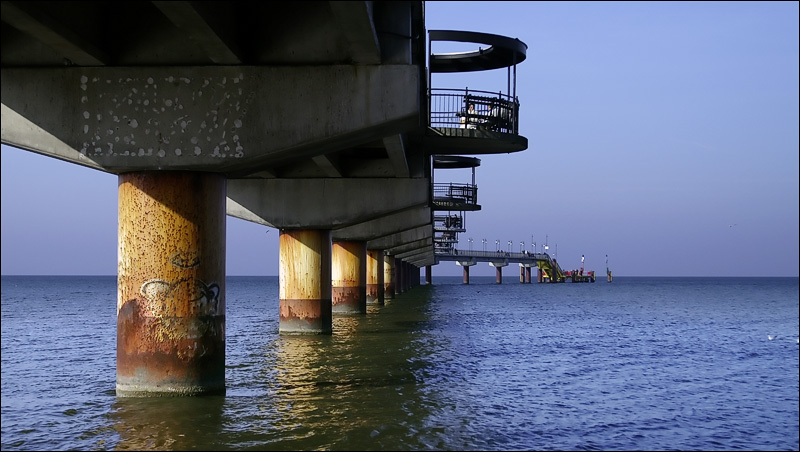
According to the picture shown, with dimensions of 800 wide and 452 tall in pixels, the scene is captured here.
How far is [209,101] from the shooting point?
42.9 ft

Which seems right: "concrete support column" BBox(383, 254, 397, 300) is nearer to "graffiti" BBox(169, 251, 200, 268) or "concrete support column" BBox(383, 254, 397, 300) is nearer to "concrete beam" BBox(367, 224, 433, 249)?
"concrete beam" BBox(367, 224, 433, 249)

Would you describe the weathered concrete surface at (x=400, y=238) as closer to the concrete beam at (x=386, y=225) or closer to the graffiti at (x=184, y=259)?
the concrete beam at (x=386, y=225)

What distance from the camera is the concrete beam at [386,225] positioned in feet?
131

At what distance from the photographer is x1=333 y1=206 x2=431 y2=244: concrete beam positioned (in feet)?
131

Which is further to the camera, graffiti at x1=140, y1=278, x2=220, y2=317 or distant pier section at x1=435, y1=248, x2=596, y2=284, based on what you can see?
distant pier section at x1=435, y1=248, x2=596, y2=284

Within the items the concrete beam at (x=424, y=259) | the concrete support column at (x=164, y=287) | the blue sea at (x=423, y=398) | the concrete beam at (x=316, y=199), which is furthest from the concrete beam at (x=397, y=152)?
the concrete beam at (x=424, y=259)

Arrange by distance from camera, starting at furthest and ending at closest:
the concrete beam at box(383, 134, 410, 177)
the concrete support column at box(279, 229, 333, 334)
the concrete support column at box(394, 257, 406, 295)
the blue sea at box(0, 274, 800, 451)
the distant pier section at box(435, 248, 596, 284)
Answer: the distant pier section at box(435, 248, 596, 284)
the concrete support column at box(394, 257, 406, 295)
the concrete support column at box(279, 229, 333, 334)
the concrete beam at box(383, 134, 410, 177)
the blue sea at box(0, 274, 800, 451)

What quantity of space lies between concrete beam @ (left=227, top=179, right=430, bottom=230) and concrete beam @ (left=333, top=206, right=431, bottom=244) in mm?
12652

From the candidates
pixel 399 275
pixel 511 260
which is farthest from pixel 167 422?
pixel 511 260

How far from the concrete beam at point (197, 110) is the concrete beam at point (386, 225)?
26.6 meters

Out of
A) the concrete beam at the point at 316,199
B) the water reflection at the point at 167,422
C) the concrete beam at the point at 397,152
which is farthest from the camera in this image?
the concrete beam at the point at 316,199

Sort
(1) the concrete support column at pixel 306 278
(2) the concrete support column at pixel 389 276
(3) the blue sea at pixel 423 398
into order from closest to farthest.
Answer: (3) the blue sea at pixel 423 398 → (1) the concrete support column at pixel 306 278 → (2) the concrete support column at pixel 389 276

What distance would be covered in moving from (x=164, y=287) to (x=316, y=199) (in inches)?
547

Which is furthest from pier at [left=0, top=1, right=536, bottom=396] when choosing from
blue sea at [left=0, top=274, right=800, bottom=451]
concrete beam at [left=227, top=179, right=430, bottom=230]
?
concrete beam at [left=227, top=179, right=430, bottom=230]
